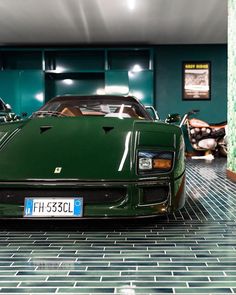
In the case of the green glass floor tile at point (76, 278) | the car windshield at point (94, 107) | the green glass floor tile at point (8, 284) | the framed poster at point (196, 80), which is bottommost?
the green glass floor tile at point (76, 278)

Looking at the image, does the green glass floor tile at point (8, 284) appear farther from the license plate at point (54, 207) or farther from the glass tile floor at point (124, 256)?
the license plate at point (54, 207)

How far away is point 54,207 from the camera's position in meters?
2.33

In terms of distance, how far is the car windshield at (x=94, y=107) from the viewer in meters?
3.63

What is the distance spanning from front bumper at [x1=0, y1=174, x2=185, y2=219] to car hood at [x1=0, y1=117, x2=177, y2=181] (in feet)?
0.13

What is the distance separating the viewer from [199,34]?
9055 mm

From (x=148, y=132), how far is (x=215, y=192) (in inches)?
63.3

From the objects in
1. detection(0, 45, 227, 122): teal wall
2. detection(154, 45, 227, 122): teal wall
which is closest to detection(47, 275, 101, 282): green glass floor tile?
detection(0, 45, 227, 122): teal wall

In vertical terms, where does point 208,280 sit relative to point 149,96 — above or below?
below

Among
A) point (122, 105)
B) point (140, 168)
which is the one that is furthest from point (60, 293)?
point (122, 105)

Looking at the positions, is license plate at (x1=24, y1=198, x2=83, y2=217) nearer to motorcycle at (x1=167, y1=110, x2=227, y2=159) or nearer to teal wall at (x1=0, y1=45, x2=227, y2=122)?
motorcycle at (x1=167, y1=110, x2=227, y2=159)

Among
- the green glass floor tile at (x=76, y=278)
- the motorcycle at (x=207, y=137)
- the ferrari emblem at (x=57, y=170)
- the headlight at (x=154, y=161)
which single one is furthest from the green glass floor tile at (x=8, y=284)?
the motorcycle at (x=207, y=137)

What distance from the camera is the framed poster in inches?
402

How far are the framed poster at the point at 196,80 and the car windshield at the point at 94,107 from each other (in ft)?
21.7

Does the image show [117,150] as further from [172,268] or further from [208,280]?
[208,280]
